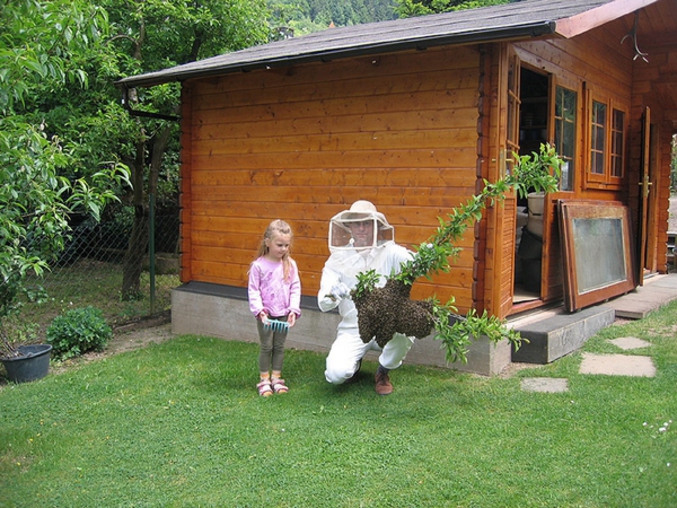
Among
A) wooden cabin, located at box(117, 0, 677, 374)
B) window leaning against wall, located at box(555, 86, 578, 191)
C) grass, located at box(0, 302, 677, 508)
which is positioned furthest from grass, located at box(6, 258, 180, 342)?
window leaning against wall, located at box(555, 86, 578, 191)

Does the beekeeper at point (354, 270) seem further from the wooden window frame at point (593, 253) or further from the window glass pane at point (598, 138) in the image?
the window glass pane at point (598, 138)

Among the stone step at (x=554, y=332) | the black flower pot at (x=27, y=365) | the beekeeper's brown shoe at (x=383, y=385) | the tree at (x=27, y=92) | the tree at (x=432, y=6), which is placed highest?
the tree at (x=432, y=6)

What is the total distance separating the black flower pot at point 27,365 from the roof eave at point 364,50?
3.34m

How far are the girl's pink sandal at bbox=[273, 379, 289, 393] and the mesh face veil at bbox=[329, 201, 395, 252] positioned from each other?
136 centimetres

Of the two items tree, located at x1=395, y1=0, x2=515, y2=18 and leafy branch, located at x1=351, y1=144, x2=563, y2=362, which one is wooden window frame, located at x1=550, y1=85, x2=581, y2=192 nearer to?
leafy branch, located at x1=351, y1=144, x2=563, y2=362

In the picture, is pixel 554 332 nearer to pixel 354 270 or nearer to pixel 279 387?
pixel 354 270

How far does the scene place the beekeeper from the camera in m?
5.14

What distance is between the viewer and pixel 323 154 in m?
7.08

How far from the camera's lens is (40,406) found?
564 cm

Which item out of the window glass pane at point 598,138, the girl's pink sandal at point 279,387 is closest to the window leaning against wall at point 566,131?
the window glass pane at point 598,138

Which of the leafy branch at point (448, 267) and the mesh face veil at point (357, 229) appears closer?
the leafy branch at point (448, 267)

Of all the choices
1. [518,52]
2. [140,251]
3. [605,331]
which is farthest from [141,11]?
[605,331]

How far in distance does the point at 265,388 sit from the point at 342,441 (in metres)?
1.33

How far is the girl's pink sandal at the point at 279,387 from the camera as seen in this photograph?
18.5 feet
